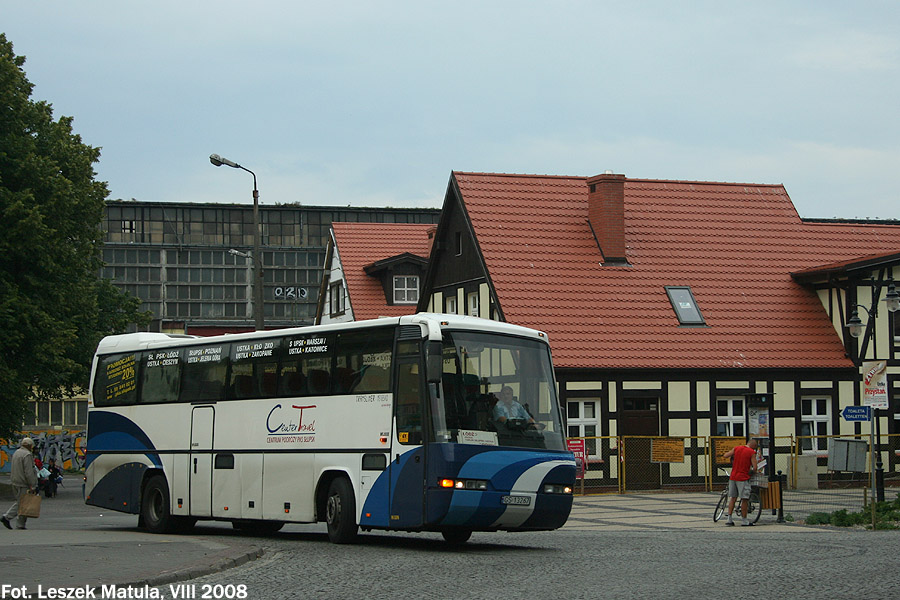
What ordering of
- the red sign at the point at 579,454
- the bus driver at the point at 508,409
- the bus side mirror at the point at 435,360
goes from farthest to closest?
the red sign at the point at 579,454 < the bus driver at the point at 508,409 < the bus side mirror at the point at 435,360

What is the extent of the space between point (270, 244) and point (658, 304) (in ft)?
227

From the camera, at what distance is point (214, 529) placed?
24.6 m

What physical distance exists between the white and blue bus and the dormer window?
1840 cm

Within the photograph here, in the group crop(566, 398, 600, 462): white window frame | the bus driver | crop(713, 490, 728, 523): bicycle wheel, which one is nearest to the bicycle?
crop(713, 490, 728, 523): bicycle wheel

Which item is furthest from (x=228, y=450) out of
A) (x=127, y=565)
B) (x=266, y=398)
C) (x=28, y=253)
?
(x=28, y=253)

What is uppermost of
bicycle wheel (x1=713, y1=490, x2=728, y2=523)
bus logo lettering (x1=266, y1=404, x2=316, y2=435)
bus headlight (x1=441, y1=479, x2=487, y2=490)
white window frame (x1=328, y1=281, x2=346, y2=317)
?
white window frame (x1=328, y1=281, x2=346, y2=317)

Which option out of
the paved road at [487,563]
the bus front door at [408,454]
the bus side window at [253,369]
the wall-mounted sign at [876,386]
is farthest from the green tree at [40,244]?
the wall-mounted sign at [876,386]

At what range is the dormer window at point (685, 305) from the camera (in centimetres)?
3781

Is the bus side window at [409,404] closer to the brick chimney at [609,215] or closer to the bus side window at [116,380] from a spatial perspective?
the bus side window at [116,380]

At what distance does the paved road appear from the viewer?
1237cm

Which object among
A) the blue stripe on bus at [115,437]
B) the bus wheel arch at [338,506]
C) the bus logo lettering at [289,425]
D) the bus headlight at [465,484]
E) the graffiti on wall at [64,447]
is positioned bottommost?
the graffiti on wall at [64,447]

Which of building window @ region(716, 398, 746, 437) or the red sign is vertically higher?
building window @ region(716, 398, 746, 437)

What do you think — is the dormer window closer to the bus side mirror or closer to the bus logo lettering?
the bus logo lettering

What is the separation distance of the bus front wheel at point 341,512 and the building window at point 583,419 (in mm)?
17213
